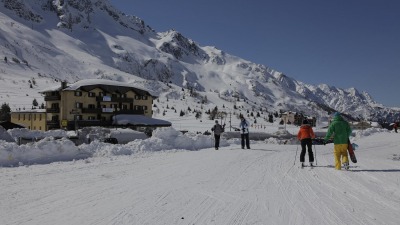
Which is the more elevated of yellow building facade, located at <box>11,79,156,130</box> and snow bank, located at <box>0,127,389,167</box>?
yellow building facade, located at <box>11,79,156,130</box>

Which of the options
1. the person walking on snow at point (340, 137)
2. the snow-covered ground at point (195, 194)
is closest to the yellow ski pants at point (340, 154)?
the person walking on snow at point (340, 137)

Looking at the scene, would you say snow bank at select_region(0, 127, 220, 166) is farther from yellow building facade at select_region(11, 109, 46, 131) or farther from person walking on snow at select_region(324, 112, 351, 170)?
yellow building facade at select_region(11, 109, 46, 131)

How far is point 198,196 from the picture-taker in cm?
743

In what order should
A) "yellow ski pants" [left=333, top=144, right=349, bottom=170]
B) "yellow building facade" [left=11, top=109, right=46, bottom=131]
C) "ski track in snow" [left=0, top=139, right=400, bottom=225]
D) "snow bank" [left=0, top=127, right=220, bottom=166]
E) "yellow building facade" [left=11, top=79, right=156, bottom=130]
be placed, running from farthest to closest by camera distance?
"yellow building facade" [left=11, top=109, right=46, bottom=131], "yellow building facade" [left=11, top=79, right=156, bottom=130], "snow bank" [left=0, top=127, right=220, bottom=166], "yellow ski pants" [left=333, top=144, right=349, bottom=170], "ski track in snow" [left=0, top=139, right=400, bottom=225]

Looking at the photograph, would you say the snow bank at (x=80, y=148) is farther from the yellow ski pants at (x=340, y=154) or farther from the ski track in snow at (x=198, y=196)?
the yellow ski pants at (x=340, y=154)

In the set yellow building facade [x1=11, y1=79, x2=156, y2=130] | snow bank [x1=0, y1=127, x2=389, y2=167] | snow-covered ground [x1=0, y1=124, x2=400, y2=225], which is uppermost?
yellow building facade [x1=11, y1=79, x2=156, y2=130]

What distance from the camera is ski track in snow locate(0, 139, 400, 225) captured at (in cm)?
590

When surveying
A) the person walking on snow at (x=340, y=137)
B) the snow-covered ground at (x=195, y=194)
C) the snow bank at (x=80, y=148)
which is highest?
the person walking on snow at (x=340, y=137)

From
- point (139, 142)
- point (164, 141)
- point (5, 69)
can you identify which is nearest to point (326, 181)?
point (139, 142)

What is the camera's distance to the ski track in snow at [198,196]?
5898 millimetres

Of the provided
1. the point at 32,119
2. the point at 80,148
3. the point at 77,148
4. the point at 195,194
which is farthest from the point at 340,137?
the point at 32,119

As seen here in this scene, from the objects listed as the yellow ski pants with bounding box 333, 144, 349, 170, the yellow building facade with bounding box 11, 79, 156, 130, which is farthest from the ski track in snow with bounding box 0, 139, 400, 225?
the yellow building facade with bounding box 11, 79, 156, 130

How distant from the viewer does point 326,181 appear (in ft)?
30.3

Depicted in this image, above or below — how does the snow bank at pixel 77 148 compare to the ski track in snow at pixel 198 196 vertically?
above
